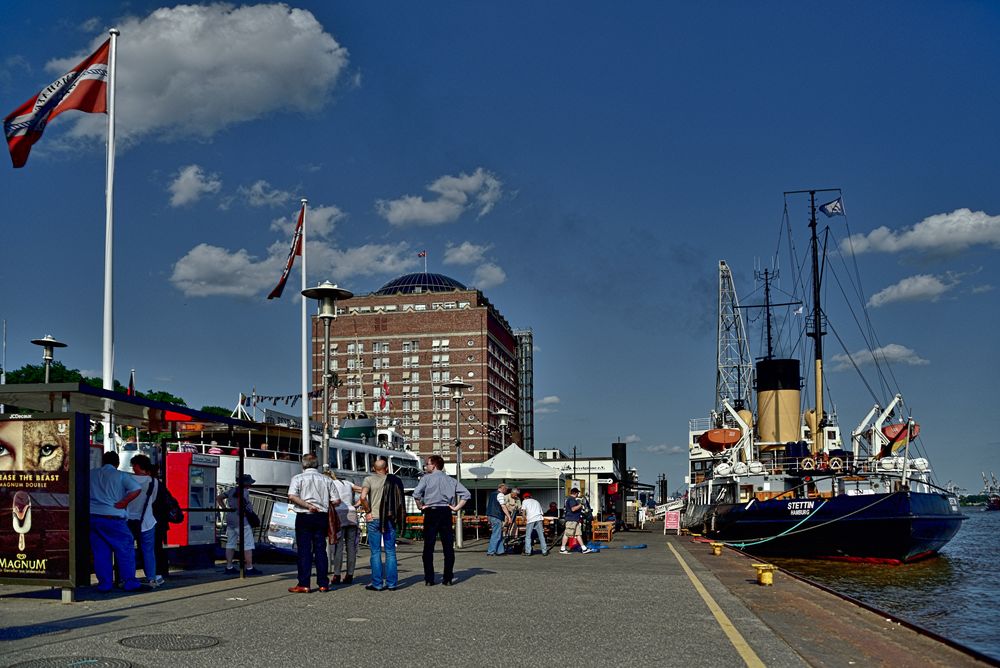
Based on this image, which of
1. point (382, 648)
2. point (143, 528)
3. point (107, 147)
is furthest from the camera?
point (107, 147)

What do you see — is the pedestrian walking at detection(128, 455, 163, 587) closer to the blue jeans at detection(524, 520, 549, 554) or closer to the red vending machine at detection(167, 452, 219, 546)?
the red vending machine at detection(167, 452, 219, 546)

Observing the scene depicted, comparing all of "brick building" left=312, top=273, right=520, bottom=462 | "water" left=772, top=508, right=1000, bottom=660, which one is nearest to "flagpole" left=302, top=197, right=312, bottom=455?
→ "water" left=772, top=508, right=1000, bottom=660

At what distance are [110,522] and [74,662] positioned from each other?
16.7 feet

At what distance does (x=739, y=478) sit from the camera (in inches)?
1486

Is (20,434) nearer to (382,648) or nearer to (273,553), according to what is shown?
(382,648)

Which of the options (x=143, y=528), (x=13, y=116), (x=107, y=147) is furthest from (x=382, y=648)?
(x=107, y=147)

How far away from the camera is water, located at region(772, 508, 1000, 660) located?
15.8 meters

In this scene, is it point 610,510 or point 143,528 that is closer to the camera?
point 143,528

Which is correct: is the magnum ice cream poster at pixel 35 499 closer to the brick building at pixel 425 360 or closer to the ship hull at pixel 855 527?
the ship hull at pixel 855 527

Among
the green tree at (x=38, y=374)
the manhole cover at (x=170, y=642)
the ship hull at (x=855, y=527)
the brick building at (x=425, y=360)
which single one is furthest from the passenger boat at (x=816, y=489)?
the brick building at (x=425, y=360)

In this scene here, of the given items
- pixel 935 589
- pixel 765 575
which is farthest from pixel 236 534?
pixel 935 589

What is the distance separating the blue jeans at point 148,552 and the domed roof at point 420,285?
11543 centimetres

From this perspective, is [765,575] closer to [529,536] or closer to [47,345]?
[529,536]

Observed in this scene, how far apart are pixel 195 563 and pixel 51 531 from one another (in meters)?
5.39
